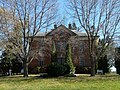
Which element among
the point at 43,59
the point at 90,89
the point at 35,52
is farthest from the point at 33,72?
the point at 90,89

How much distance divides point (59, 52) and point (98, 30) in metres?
16.8

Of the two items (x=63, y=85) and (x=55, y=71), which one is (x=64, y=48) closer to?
(x=55, y=71)

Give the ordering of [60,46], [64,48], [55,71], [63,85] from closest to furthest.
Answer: [63,85] → [55,71] → [64,48] → [60,46]

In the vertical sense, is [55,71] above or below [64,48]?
below

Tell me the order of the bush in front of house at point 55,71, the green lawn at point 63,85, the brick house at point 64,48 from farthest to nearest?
the brick house at point 64,48
the bush in front of house at point 55,71
the green lawn at point 63,85

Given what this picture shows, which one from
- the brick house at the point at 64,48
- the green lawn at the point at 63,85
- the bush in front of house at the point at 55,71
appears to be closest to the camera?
the green lawn at the point at 63,85

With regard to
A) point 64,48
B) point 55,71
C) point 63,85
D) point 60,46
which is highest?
point 60,46

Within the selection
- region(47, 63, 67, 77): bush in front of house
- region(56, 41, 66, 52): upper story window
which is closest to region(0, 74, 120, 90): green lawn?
region(47, 63, 67, 77): bush in front of house

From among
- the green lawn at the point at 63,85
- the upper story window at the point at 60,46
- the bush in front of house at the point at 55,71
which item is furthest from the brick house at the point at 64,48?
the green lawn at the point at 63,85

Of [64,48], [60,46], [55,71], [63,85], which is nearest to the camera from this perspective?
[63,85]

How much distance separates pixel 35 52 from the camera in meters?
35.8

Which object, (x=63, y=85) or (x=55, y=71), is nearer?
(x=63, y=85)

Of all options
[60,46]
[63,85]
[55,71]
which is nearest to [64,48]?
[60,46]

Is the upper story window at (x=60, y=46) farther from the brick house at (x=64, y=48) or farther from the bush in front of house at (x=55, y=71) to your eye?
the bush in front of house at (x=55, y=71)
